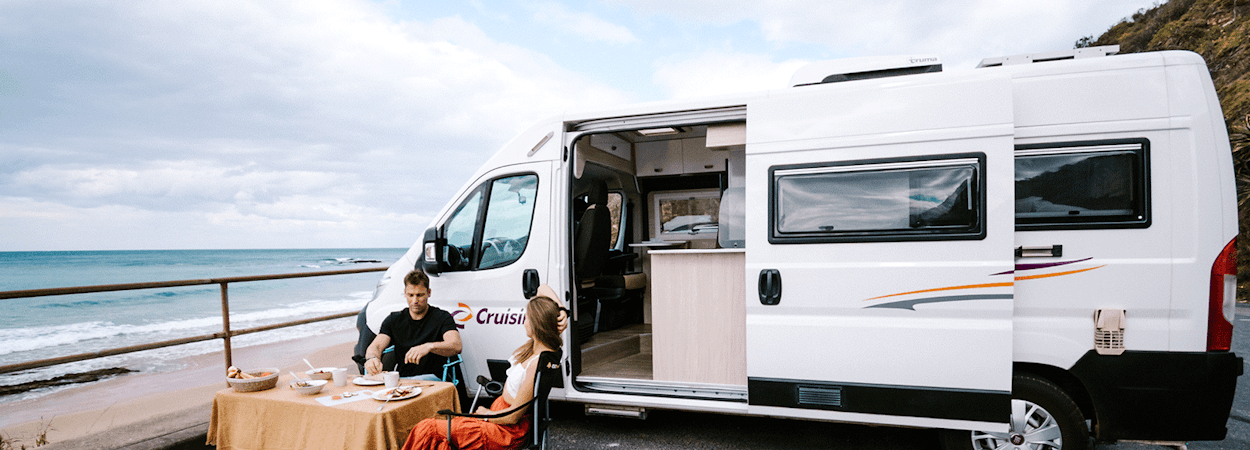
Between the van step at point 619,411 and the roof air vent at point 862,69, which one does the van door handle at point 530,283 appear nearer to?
the van step at point 619,411

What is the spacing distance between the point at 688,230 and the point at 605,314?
4.86 ft

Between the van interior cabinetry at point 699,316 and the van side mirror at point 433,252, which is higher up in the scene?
the van side mirror at point 433,252

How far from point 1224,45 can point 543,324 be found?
2305 cm

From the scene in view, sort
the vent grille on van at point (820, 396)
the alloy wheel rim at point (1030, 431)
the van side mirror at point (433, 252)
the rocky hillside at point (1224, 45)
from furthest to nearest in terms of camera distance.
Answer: the rocky hillside at point (1224, 45) < the van side mirror at point (433, 252) < the vent grille on van at point (820, 396) < the alloy wheel rim at point (1030, 431)

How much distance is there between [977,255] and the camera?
2854 mm

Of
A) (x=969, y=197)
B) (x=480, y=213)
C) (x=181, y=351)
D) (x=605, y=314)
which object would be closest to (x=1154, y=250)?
(x=969, y=197)

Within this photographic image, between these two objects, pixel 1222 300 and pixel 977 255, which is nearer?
pixel 1222 300

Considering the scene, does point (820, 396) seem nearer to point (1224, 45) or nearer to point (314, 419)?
point (314, 419)

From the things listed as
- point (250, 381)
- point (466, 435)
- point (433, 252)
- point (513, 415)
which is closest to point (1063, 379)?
point (513, 415)

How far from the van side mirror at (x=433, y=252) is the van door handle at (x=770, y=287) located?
7.25ft

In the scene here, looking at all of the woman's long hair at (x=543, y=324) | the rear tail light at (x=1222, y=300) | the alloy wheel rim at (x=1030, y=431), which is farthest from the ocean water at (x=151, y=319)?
the rear tail light at (x=1222, y=300)

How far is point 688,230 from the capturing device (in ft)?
21.7

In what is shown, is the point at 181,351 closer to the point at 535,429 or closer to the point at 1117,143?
the point at 535,429

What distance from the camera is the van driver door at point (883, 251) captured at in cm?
285
